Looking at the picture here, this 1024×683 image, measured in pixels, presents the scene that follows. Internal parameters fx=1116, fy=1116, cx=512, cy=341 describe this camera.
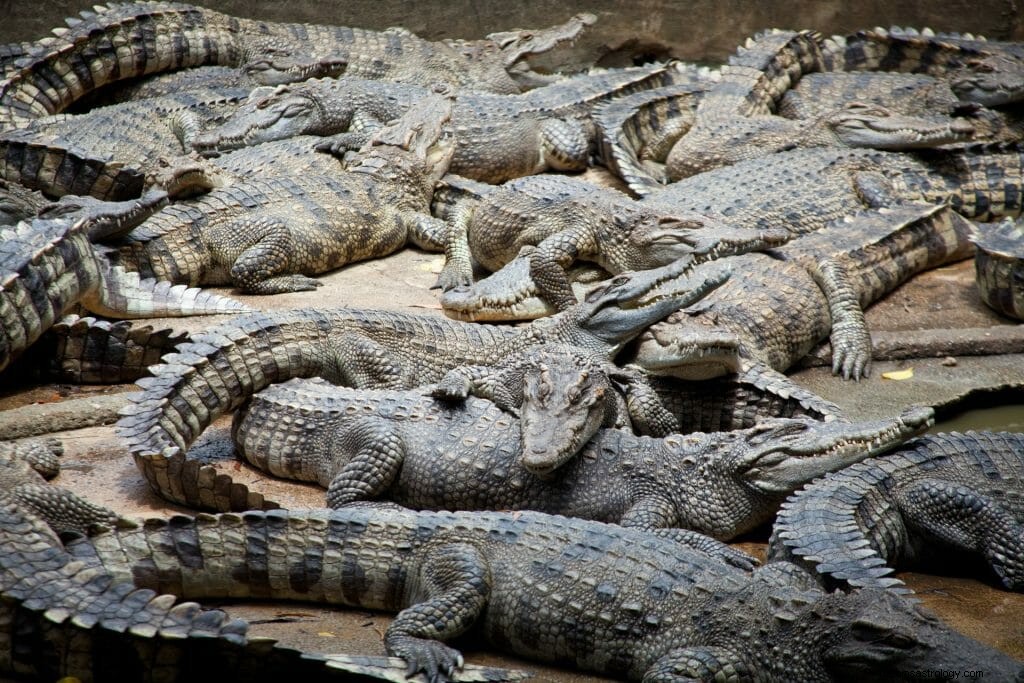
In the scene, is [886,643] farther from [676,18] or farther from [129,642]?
[676,18]

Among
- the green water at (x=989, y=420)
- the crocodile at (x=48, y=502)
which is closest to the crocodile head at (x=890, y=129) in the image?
the green water at (x=989, y=420)

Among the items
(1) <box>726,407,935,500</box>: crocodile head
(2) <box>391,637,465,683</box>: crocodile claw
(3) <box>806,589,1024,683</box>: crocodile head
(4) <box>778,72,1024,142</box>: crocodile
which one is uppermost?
(4) <box>778,72,1024,142</box>: crocodile

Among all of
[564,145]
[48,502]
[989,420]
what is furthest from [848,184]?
[48,502]

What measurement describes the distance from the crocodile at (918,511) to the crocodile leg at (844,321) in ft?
4.23

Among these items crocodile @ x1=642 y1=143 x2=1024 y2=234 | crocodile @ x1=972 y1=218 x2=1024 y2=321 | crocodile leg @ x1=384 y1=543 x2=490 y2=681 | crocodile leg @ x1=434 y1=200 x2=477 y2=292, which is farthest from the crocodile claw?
crocodile @ x1=972 y1=218 x2=1024 y2=321

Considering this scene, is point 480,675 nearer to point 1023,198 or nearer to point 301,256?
point 301,256

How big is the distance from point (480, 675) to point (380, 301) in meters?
3.16

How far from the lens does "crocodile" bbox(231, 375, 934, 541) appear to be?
165 inches

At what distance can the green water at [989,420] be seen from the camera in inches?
203

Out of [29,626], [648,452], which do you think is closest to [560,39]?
[648,452]

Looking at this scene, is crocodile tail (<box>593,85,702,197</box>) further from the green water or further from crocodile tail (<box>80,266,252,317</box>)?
crocodile tail (<box>80,266,252,317</box>)

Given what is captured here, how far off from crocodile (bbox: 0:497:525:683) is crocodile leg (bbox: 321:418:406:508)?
1.21 m

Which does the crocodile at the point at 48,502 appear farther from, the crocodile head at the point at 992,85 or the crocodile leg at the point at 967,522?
the crocodile head at the point at 992,85

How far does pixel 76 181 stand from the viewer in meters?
6.77
